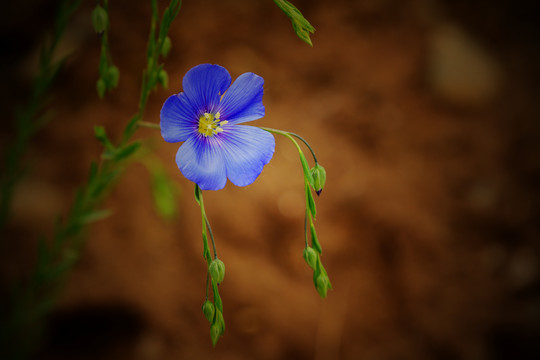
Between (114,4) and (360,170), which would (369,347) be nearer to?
(360,170)

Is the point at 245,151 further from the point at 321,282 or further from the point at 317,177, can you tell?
the point at 321,282

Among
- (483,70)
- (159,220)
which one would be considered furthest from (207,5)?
(483,70)

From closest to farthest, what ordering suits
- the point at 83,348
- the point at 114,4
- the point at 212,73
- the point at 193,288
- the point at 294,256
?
1. the point at 212,73
2. the point at 83,348
3. the point at 193,288
4. the point at 294,256
5. the point at 114,4

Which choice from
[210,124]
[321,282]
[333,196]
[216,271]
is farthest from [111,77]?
[333,196]

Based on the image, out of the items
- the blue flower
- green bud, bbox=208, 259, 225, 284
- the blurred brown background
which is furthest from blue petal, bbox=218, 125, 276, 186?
the blurred brown background

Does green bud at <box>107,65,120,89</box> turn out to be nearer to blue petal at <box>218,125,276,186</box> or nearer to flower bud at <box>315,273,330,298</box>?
blue petal at <box>218,125,276,186</box>

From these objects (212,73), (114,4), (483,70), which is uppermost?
(483,70)
